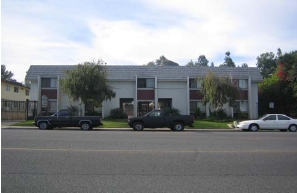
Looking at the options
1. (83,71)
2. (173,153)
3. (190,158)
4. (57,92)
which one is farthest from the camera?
(57,92)

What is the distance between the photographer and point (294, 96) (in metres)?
38.8

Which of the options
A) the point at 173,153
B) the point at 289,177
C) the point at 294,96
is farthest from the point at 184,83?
the point at 289,177

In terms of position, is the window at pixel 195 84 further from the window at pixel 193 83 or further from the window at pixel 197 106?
the window at pixel 197 106

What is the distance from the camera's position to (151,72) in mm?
39406

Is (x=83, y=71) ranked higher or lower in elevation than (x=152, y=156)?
higher

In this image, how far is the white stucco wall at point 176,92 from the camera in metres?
39.2

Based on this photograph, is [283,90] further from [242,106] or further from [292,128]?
[292,128]

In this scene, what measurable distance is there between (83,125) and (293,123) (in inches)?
645

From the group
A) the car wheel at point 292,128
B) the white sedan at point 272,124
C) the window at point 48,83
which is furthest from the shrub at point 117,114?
the car wheel at point 292,128

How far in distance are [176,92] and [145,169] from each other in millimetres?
31899

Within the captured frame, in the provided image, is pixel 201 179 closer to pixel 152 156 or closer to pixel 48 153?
pixel 152 156

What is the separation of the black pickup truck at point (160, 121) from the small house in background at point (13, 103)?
52.1ft

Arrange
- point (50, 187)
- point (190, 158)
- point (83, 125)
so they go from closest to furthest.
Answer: point (50, 187)
point (190, 158)
point (83, 125)

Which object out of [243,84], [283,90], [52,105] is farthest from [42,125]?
[283,90]
